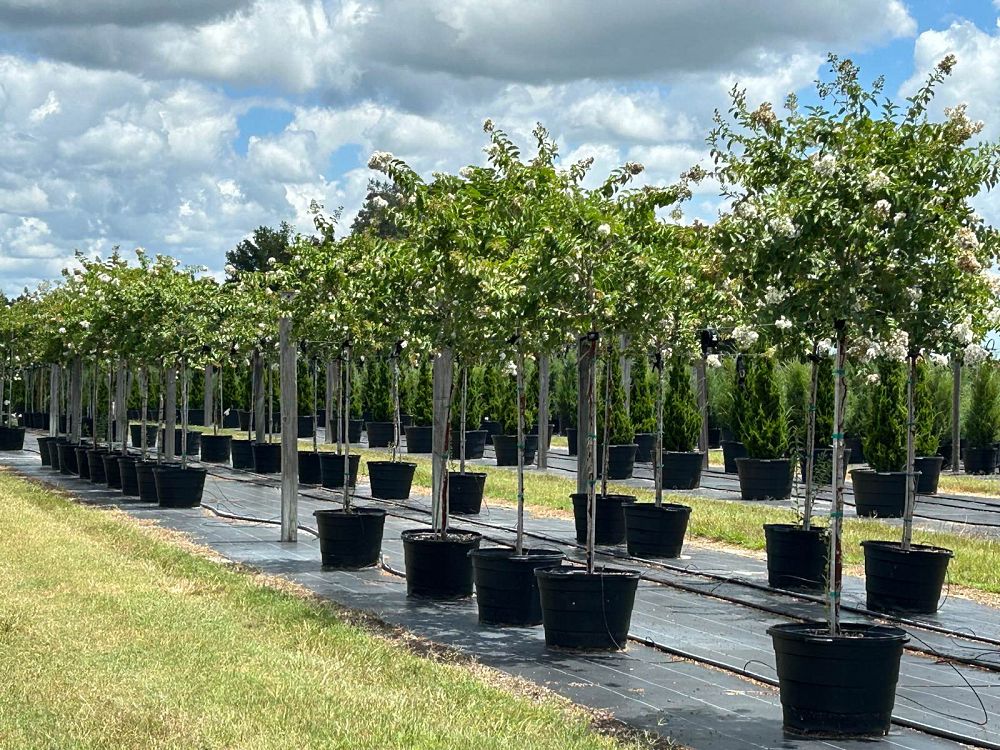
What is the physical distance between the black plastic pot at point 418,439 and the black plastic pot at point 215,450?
4450 millimetres

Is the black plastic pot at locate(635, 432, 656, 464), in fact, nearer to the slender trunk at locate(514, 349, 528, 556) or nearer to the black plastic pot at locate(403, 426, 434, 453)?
the black plastic pot at locate(403, 426, 434, 453)

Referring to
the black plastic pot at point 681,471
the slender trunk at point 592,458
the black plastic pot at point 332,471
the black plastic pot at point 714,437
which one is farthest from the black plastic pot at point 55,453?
the slender trunk at point 592,458

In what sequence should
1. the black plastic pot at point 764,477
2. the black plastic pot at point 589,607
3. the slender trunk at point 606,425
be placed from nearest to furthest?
the black plastic pot at point 589,607 < the slender trunk at point 606,425 < the black plastic pot at point 764,477

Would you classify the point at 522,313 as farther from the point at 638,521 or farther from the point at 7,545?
the point at 7,545

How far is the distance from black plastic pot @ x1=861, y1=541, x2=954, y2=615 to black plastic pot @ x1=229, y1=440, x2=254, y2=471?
16.9 meters

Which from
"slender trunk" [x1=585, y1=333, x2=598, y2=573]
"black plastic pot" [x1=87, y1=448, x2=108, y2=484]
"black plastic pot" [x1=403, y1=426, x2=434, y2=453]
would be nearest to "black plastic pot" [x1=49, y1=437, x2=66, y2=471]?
"black plastic pot" [x1=87, y1=448, x2=108, y2=484]

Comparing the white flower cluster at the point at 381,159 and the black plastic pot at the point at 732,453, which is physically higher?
the white flower cluster at the point at 381,159

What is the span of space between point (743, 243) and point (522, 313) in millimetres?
2216

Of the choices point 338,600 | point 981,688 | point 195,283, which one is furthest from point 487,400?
point 981,688

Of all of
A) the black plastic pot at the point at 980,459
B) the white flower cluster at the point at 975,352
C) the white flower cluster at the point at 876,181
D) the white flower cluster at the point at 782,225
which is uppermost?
the white flower cluster at the point at 876,181

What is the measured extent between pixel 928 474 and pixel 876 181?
47.0 ft

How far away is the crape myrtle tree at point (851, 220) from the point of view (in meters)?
6.74

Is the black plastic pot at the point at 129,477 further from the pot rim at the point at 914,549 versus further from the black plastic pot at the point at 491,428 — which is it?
the black plastic pot at the point at 491,428

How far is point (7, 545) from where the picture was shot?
12.3 metres
